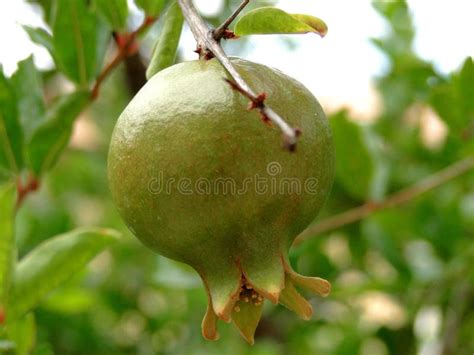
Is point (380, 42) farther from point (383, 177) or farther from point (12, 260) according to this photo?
point (12, 260)

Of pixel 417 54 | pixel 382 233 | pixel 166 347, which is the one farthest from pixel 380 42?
pixel 166 347

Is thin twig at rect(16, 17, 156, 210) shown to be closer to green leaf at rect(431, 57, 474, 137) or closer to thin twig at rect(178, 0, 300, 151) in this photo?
thin twig at rect(178, 0, 300, 151)

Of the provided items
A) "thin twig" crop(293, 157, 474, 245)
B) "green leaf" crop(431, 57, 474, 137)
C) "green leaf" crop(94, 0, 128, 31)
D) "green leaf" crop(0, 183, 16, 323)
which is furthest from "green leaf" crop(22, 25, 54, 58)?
"green leaf" crop(431, 57, 474, 137)

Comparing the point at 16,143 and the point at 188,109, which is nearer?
the point at 188,109

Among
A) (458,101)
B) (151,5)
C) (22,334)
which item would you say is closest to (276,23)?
(151,5)

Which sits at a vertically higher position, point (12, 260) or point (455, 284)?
point (12, 260)

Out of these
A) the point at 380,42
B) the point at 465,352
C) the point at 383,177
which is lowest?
the point at 465,352
